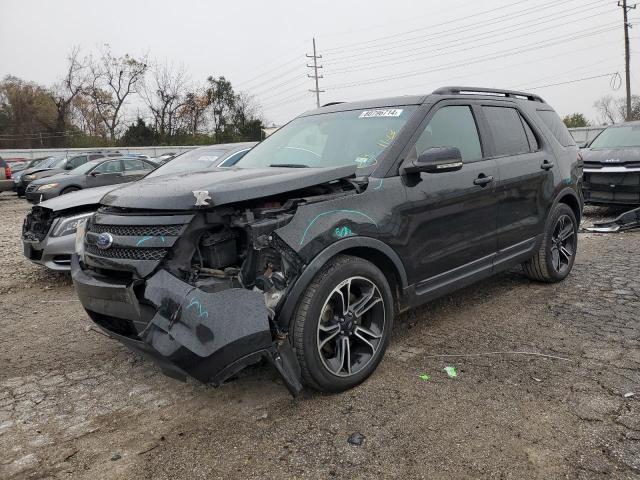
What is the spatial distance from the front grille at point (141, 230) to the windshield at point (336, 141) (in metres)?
1.25

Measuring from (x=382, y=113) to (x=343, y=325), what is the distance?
172cm

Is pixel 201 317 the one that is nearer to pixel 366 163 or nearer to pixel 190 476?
pixel 190 476

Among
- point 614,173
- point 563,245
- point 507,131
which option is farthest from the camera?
point 614,173

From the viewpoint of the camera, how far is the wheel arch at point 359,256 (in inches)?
108

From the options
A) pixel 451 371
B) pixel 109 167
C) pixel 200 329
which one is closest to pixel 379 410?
pixel 451 371

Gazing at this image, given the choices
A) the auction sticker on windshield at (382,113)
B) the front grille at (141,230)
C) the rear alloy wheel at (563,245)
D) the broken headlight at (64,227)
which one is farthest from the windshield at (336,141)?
the broken headlight at (64,227)

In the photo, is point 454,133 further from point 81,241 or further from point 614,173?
point 614,173

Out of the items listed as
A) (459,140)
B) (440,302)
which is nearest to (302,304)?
(459,140)

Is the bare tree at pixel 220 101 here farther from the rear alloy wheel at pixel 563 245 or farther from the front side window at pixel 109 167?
the rear alloy wheel at pixel 563 245

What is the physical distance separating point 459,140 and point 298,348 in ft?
7.28

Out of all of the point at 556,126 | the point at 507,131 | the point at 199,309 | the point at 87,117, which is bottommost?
the point at 199,309

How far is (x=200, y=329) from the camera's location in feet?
8.08

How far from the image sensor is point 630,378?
315 cm

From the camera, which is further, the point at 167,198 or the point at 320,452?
the point at 167,198
